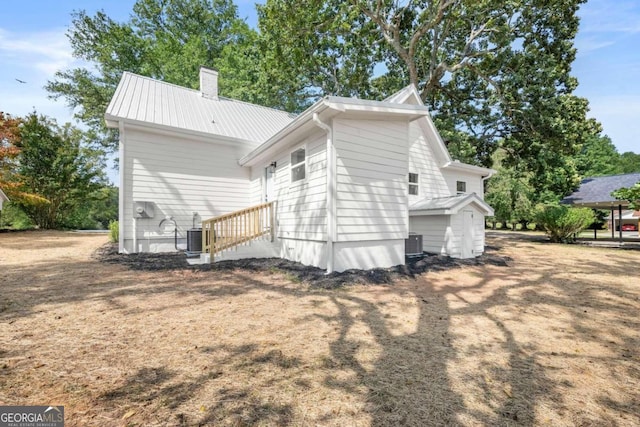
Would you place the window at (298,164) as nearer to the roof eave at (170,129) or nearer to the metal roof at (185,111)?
the roof eave at (170,129)

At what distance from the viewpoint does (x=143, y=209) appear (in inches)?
351

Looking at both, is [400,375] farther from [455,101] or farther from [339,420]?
[455,101]

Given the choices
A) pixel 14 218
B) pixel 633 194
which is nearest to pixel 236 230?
pixel 633 194

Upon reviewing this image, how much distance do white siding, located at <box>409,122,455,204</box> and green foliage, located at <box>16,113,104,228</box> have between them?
18.5 m

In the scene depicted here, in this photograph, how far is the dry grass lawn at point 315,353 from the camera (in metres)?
2.06

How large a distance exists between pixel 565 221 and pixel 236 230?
15.5m

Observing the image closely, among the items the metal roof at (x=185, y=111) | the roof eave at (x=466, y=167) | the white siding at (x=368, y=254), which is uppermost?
the metal roof at (x=185, y=111)

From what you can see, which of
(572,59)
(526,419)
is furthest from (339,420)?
(572,59)

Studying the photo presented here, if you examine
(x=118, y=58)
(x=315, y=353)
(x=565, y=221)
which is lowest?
(x=315, y=353)

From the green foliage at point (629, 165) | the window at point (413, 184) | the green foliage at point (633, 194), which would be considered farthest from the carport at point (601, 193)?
the green foliage at point (629, 165)

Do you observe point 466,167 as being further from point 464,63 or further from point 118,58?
point 118,58

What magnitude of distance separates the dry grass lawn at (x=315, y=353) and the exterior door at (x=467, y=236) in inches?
136

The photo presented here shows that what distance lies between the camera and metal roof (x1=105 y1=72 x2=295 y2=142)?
9460 millimetres

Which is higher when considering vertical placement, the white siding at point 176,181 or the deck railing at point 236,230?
the white siding at point 176,181
